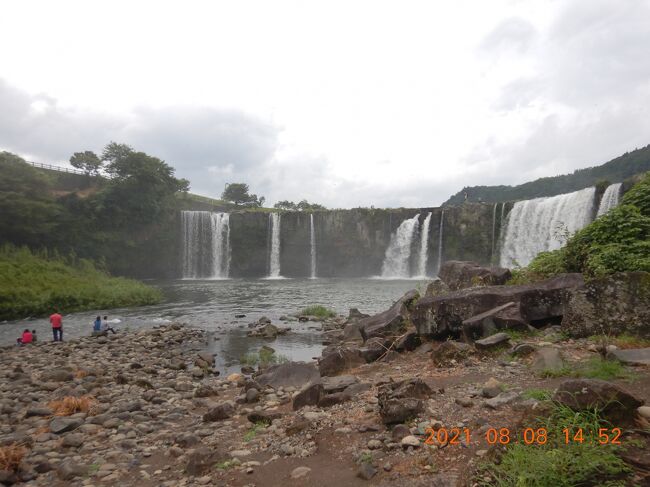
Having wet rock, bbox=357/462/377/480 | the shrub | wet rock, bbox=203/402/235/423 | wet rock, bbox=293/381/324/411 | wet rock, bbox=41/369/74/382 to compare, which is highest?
wet rock, bbox=357/462/377/480

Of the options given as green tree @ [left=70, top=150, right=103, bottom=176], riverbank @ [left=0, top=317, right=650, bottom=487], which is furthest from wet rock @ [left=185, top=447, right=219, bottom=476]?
green tree @ [left=70, top=150, right=103, bottom=176]

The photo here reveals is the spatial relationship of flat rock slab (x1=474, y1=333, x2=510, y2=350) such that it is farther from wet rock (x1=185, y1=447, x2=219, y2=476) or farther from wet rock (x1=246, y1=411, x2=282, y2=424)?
wet rock (x1=185, y1=447, x2=219, y2=476)

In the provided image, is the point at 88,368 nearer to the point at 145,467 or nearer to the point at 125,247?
the point at 145,467

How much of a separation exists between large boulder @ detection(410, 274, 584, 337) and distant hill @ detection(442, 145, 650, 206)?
46.0m

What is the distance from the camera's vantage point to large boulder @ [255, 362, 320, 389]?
9125mm

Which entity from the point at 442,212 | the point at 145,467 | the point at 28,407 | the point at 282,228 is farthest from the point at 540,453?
the point at 282,228

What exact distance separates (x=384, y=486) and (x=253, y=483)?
1652 millimetres

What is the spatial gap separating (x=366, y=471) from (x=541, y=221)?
38.0 m

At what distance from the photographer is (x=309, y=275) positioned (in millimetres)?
56781

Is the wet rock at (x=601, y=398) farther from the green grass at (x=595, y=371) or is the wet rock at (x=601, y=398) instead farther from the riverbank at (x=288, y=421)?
the green grass at (x=595, y=371)

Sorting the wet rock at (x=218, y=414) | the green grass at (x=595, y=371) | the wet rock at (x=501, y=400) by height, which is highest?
the green grass at (x=595, y=371)

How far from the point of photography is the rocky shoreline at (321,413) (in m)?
3.89

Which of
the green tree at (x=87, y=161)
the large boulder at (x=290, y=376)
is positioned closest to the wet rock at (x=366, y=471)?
the large boulder at (x=290, y=376)

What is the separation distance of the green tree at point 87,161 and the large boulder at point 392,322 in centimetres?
6151
